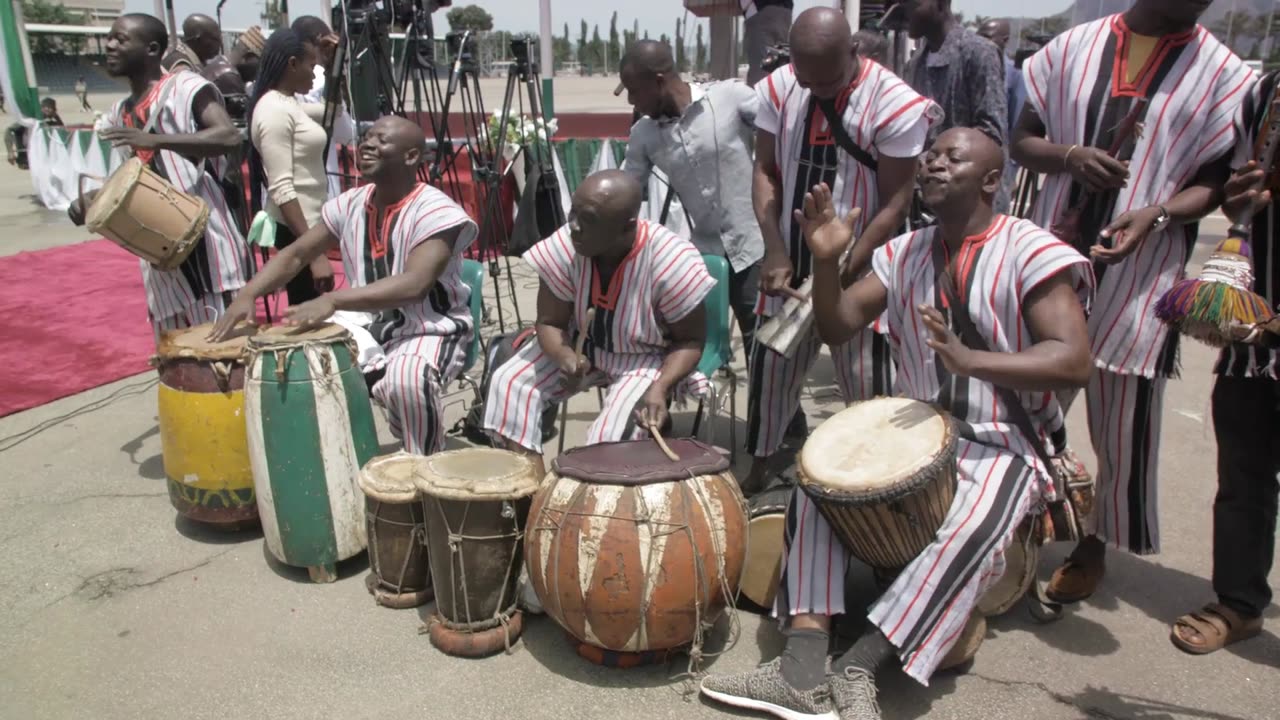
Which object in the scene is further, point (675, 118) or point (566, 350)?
point (675, 118)

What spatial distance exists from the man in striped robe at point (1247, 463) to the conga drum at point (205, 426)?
10.9ft

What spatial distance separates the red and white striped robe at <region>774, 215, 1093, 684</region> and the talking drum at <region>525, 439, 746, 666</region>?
0.24 metres

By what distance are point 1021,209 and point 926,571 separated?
17.2 ft

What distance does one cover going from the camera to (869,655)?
2.52 meters

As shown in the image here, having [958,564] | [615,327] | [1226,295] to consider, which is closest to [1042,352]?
[1226,295]

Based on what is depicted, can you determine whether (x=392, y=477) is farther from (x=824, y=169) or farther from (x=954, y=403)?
(x=824, y=169)

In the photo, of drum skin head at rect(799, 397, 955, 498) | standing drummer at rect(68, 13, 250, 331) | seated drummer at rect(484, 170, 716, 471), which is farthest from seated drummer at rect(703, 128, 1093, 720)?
standing drummer at rect(68, 13, 250, 331)

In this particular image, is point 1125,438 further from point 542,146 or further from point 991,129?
point 542,146

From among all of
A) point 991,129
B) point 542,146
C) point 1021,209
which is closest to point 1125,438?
point 991,129

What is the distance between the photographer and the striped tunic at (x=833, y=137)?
3.33m

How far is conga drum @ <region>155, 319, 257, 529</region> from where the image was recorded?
3414 millimetres

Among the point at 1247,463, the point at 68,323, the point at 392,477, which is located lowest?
the point at 68,323

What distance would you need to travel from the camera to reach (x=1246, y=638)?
114 inches

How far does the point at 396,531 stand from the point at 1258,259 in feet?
9.25
